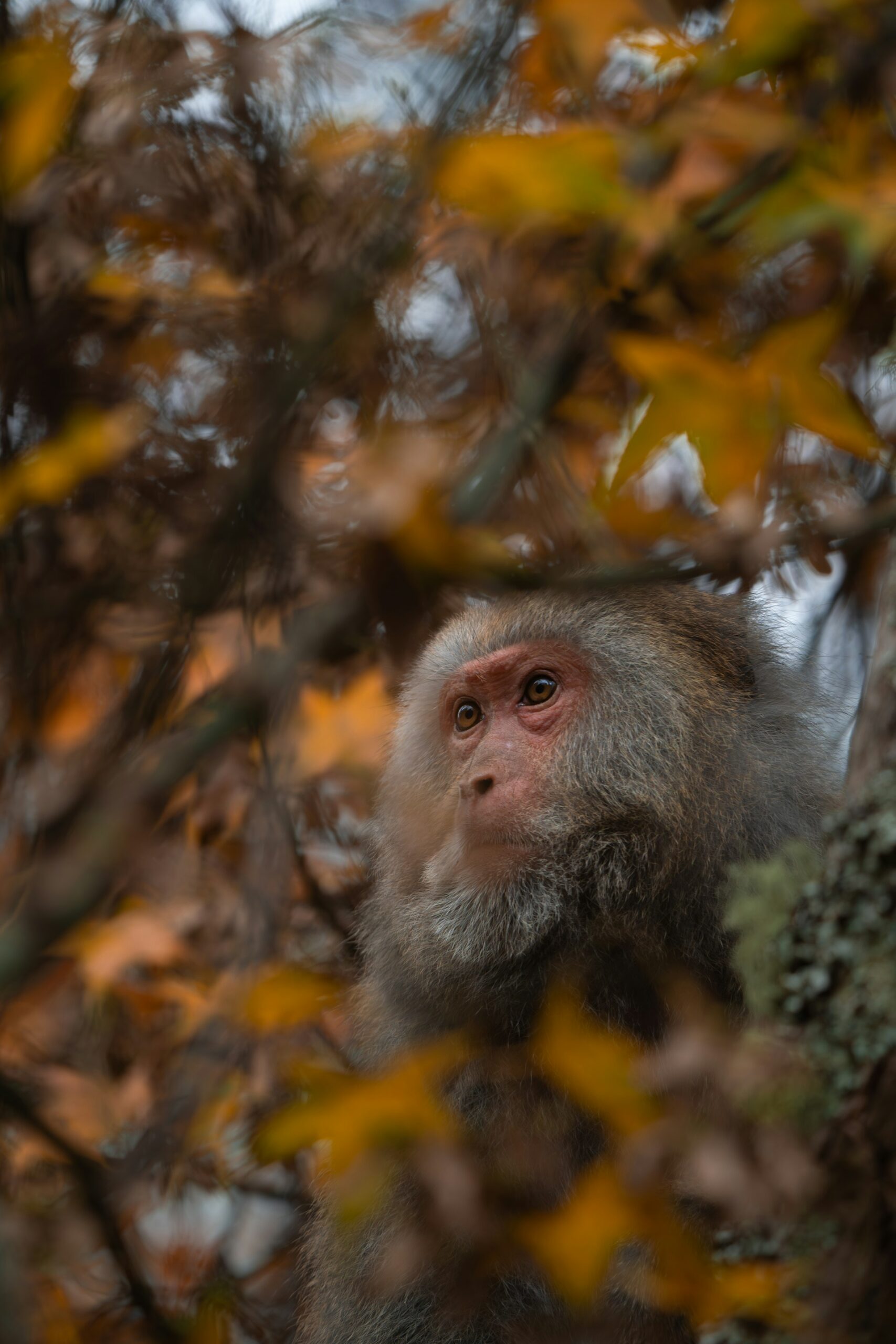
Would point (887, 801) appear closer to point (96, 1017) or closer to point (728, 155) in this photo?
point (728, 155)

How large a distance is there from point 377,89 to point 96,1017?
3747 millimetres

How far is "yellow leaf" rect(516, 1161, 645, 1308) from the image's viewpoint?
2.38 meters

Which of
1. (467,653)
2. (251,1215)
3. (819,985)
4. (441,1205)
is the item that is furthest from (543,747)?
(251,1215)

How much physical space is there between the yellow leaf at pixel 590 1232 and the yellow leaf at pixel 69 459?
2679 millimetres

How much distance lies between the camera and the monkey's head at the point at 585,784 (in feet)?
11.8

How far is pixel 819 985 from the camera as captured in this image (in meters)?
1.77

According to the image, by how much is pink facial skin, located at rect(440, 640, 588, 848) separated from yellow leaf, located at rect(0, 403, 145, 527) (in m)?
1.44

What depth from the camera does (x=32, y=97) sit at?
3.58 metres

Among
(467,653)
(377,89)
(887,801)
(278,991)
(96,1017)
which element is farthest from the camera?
(96,1017)

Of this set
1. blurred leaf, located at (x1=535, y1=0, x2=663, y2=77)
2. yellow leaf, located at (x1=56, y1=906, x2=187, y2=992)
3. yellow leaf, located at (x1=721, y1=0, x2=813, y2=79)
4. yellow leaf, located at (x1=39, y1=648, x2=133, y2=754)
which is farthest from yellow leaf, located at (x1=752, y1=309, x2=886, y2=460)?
yellow leaf, located at (x1=56, y1=906, x2=187, y2=992)

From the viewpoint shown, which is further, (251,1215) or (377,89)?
(251,1215)

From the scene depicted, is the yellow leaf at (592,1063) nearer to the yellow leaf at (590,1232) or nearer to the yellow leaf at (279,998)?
the yellow leaf at (590,1232)

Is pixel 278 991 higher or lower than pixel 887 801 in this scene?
lower

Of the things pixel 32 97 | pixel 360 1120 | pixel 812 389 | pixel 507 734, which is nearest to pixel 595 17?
pixel 812 389
